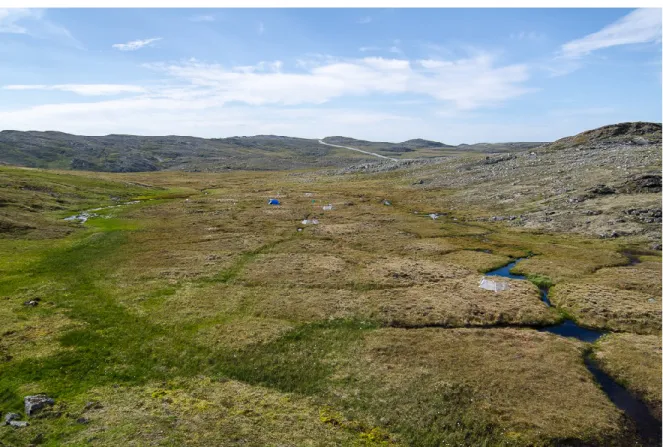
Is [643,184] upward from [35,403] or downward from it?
upward

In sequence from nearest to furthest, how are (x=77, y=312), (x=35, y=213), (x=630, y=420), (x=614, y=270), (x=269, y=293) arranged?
(x=630, y=420) → (x=77, y=312) → (x=269, y=293) → (x=614, y=270) → (x=35, y=213)

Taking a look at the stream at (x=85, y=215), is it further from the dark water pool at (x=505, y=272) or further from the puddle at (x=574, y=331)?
the puddle at (x=574, y=331)

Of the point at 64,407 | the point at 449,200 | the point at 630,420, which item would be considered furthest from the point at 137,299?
the point at 449,200

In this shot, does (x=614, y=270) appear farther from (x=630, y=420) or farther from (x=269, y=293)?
(x=269, y=293)

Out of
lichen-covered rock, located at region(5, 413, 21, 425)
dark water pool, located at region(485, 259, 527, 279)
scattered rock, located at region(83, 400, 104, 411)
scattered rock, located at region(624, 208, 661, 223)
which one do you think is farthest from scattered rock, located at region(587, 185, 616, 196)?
lichen-covered rock, located at region(5, 413, 21, 425)

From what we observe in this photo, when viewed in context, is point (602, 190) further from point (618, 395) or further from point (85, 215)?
point (85, 215)

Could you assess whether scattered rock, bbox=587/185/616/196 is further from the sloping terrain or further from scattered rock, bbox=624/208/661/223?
scattered rock, bbox=624/208/661/223

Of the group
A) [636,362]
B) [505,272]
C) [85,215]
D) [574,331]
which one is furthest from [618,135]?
[85,215]
